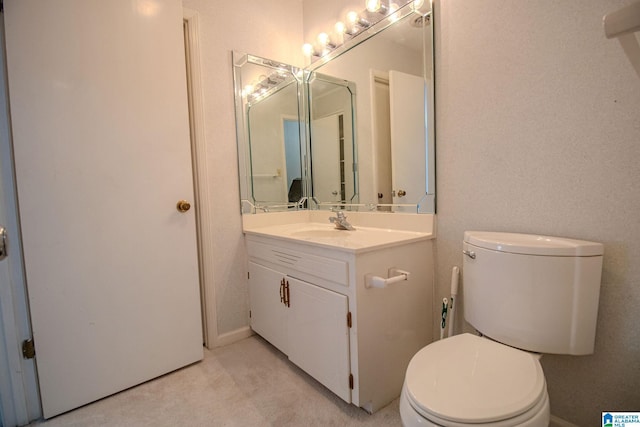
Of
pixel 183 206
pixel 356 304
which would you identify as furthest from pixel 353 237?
pixel 183 206

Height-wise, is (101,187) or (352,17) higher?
(352,17)

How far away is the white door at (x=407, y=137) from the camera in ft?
4.88

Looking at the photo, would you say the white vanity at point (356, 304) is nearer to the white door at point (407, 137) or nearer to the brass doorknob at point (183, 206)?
the white door at point (407, 137)

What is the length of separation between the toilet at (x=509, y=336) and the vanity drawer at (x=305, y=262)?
0.41 metres

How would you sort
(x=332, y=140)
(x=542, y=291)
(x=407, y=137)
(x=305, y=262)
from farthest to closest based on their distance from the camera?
1. (x=332, y=140)
2. (x=407, y=137)
3. (x=305, y=262)
4. (x=542, y=291)

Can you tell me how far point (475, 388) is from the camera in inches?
31.6

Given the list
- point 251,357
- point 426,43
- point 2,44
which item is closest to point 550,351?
point 426,43

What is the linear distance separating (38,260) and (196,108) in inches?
41.8

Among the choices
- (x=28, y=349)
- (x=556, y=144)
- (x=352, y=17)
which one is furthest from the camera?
(x=352, y=17)

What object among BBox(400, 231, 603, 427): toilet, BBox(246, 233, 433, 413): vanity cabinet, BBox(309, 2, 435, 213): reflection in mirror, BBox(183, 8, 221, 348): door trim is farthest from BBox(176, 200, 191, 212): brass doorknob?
BBox(400, 231, 603, 427): toilet

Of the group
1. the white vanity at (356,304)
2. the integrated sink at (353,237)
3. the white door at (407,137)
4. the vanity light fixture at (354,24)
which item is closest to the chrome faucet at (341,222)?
the integrated sink at (353,237)

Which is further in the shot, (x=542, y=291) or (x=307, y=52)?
(x=307, y=52)

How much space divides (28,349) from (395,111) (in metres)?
2.05

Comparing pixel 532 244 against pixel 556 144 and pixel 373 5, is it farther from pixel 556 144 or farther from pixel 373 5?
pixel 373 5
